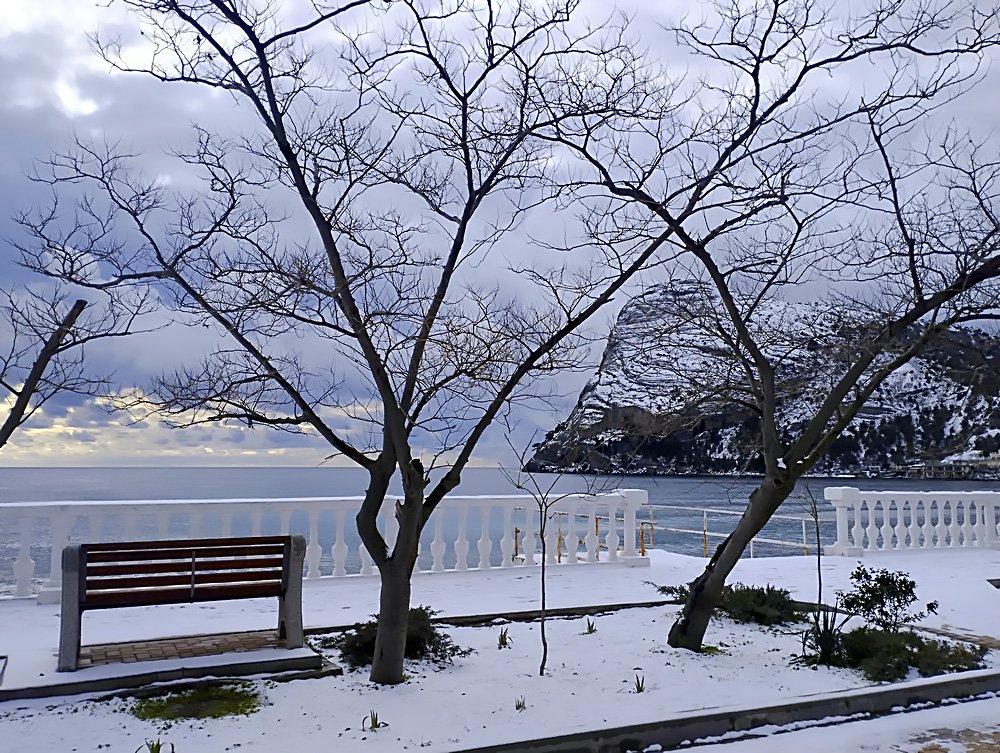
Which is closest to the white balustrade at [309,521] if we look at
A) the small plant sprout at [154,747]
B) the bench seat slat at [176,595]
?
the bench seat slat at [176,595]

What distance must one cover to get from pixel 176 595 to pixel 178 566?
0.19 meters

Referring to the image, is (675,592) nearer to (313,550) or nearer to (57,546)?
(313,550)

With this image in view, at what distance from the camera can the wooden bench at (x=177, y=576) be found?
531 cm

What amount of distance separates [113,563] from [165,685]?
0.88 m

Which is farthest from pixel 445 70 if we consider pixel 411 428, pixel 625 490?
pixel 625 490

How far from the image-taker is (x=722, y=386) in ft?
23.0

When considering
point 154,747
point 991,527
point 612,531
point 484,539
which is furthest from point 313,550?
point 991,527

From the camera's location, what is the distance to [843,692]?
17.4ft

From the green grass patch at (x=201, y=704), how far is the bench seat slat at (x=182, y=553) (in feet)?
3.14

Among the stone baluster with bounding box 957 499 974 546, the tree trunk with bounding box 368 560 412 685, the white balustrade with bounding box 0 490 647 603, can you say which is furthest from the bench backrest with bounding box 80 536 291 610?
the stone baluster with bounding box 957 499 974 546

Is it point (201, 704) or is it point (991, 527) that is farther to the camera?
point (991, 527)

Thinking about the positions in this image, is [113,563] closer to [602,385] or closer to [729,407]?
[602,385]

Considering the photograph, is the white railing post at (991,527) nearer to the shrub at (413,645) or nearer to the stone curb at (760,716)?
the stone curb at (760,716)

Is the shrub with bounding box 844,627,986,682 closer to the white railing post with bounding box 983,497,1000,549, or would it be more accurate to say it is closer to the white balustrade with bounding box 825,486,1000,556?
the white balustrade with bounding box 825,486,1000,556
